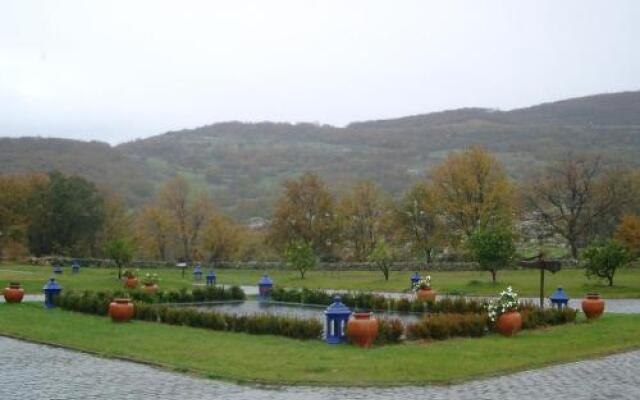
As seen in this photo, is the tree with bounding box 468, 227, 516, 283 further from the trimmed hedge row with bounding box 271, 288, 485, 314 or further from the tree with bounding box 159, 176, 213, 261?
the tree with bounding box 159, 176, 213, 261

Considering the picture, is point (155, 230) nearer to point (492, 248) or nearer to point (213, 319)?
point (492, 248)

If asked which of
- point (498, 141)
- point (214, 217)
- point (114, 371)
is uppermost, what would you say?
point (498, 141)

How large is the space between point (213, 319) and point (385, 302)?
755cm

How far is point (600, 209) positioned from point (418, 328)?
167ft

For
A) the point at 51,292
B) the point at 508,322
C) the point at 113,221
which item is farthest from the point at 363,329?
the point at 113,221

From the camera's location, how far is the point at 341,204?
67.7 metres

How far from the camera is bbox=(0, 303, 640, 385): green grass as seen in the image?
1279cm

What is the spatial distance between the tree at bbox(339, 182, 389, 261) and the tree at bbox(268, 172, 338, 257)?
148 centimetres

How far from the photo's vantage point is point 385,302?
A: 83.7ft

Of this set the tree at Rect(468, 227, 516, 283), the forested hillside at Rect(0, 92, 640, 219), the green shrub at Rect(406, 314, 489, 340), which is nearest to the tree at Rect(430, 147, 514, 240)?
the tree at Rect(468, 227, 516, 283)

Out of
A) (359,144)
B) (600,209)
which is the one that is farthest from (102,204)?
(359,144)

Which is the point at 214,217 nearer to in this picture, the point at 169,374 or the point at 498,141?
the point at 498,141

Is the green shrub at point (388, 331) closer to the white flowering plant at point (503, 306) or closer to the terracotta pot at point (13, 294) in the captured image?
the white flowering plant at point (503, 306)

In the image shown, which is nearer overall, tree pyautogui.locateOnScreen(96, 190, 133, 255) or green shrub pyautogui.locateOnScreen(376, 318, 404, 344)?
green shrub pyautogui.locateOnScreen(376, 318, 404, 344)
